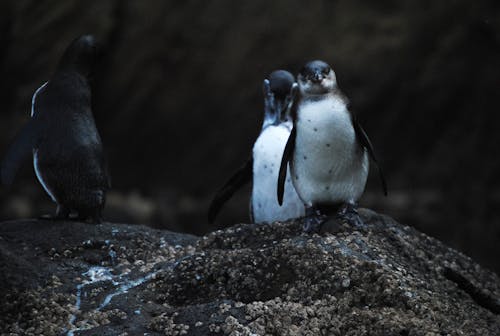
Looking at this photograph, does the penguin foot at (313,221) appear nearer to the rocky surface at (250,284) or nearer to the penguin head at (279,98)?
the rocky surface at (250,284)

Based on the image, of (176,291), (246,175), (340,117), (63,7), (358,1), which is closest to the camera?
(176,291)

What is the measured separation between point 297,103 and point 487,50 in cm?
567

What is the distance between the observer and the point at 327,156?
3.69 meters

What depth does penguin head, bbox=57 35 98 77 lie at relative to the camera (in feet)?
14.5

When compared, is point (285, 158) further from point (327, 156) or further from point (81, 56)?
point (81, 56)

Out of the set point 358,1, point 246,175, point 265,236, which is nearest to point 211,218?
point 246,175

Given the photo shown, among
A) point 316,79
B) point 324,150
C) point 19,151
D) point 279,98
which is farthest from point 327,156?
point 19,151

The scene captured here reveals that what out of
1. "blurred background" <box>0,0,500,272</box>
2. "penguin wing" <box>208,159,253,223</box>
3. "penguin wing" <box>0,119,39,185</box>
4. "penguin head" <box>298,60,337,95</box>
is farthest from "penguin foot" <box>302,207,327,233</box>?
"blurred background" <box>0,0,500,272</box>

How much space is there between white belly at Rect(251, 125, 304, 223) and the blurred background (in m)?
3.84

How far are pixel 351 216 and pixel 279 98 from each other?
3.78ft

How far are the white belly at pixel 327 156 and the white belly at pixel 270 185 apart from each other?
0.52 m

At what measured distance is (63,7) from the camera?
26.5ft

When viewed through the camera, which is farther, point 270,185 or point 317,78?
point 270,185

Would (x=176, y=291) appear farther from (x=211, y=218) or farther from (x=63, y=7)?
(x=63, y=7)
